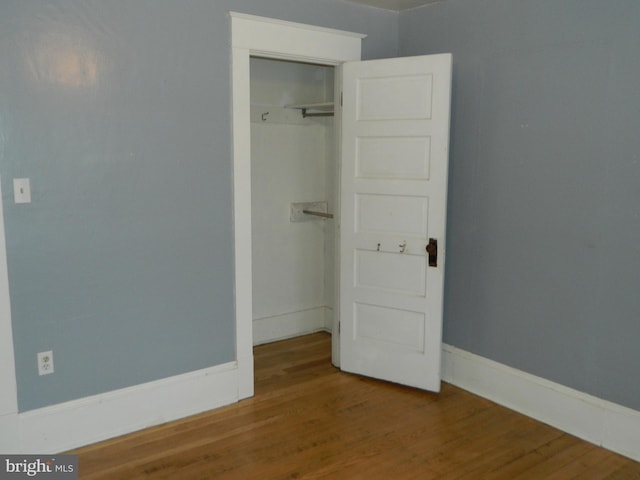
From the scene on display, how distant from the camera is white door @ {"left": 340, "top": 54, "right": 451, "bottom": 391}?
11.1ft

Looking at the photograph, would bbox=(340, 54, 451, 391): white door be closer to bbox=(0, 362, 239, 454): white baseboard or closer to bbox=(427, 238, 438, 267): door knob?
bbox=(427, 238, 438, 267): door knob

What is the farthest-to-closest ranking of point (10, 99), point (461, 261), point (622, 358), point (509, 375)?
point (461, 261)
point (509, 375)
point (622, 358)
point (10, 99)

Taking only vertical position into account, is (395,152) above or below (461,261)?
above

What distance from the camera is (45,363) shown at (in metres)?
2.79

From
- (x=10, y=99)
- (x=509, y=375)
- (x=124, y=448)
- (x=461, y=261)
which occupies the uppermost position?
(x=10, y=99)

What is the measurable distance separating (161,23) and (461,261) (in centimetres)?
231

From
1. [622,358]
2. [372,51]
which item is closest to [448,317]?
[622,358]

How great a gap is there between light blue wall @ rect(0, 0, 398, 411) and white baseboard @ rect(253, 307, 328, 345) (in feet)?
3.53

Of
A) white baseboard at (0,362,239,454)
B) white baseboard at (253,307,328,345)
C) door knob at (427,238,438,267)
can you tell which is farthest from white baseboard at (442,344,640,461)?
white baseboard at (0,362,239,454)

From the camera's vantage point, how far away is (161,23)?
2953 millimetres

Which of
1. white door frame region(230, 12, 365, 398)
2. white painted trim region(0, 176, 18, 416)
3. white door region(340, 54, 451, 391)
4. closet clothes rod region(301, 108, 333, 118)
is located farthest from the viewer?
closet clothes rod region(301, 108, 333, 118)

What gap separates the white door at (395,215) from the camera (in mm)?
3375

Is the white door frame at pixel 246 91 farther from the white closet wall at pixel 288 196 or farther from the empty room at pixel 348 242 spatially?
the white closet wall at pixel 288 196

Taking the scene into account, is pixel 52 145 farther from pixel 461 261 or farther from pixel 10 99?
pixel 461 261
